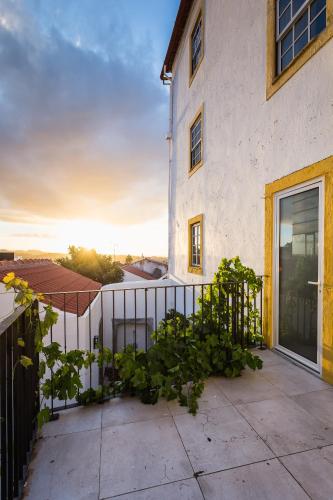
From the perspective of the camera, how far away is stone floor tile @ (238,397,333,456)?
175cm

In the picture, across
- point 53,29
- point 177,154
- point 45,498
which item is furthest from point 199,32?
point 45,498

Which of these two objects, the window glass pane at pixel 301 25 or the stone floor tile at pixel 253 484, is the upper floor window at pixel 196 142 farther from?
the stone floor tile at pixel 253 484

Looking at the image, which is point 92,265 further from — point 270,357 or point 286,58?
point 286,58

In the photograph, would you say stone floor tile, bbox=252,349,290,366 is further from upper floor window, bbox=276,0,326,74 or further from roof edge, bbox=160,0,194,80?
roof edge, bbox=160,0,194,80

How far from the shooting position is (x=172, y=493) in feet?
4.61

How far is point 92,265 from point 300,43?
19.2 m

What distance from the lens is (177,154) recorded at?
27.4 ft

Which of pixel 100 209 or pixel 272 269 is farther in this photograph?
pixel 100 209

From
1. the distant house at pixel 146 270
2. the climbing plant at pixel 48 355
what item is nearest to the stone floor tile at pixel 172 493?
the climbing plant at pixel 48 355

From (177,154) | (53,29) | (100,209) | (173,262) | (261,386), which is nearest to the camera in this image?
(261,386)

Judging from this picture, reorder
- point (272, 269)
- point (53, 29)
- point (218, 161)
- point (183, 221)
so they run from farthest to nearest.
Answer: point (183, 221)
point (53, 29)
point (218, 161)
point (272, 269)

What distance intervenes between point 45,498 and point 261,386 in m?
2.11

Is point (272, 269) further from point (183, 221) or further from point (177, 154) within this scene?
point (177, 154)

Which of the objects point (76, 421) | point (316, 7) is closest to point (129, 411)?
point (76, 421)
